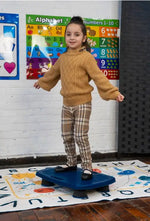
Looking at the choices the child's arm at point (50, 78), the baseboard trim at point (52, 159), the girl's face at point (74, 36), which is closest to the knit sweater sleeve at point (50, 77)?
the child's arm at point (50, 78)

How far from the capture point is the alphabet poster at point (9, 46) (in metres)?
2.93

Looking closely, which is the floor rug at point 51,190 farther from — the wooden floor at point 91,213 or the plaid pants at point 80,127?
the plaid pants at point 80,127

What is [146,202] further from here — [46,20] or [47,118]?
[46,20]

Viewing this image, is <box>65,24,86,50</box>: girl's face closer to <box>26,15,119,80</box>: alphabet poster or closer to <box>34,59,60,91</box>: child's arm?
<box>34,59,60,91</box>: child's arm

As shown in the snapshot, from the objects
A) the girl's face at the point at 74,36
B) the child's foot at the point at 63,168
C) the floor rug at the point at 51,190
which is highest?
the girl's face at the point at 74,36

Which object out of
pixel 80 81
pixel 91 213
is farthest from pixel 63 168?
pixel 80 81

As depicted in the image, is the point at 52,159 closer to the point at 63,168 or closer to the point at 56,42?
the point at 63,168

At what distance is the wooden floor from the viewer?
1.85m

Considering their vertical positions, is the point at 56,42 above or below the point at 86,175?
above

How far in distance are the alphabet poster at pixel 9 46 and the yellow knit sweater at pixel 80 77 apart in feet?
2.58

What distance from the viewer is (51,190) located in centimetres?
230

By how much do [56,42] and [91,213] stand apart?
1779mm

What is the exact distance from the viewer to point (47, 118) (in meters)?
3.13

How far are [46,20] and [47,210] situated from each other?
1.85 meters
